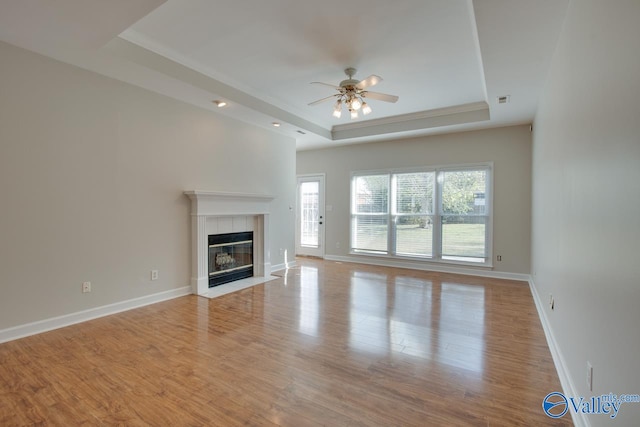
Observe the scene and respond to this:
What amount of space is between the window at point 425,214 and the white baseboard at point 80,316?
13.7 feet

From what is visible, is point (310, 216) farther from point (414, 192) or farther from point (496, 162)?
point (496, 162)

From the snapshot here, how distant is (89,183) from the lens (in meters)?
3.55

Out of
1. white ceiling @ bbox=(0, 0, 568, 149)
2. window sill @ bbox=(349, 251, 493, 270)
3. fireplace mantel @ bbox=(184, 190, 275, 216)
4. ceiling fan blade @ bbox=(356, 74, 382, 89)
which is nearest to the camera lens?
white ceiling @ bbox=(0, 0, 568, 149)

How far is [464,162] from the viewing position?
6105mm

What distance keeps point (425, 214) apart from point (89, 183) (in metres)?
5.59

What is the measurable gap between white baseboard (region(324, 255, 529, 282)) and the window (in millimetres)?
159

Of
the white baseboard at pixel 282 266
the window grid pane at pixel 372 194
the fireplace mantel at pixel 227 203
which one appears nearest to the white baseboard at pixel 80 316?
the fireplace mantel at pixel 227 203

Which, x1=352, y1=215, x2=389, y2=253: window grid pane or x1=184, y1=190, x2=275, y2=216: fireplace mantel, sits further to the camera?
x1=352, y1=215, x2=389, y2=253: window grid pane

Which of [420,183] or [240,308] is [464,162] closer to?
[420,183]

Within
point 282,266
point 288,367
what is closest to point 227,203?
point 282,266

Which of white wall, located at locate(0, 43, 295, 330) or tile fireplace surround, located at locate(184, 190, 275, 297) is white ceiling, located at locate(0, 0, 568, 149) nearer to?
white wall, located at locate(0, 43, 295, 330)

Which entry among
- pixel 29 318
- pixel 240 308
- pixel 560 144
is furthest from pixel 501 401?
pixel 29 318

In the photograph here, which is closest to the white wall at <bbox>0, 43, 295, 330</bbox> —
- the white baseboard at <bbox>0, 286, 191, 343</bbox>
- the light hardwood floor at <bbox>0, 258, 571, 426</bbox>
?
the white baseboard at <bbox>0, 286, 191, 343</bbox>

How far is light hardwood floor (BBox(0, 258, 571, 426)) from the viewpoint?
6.52ft
